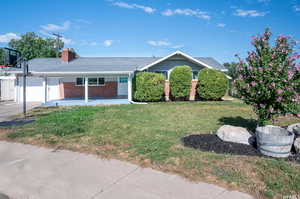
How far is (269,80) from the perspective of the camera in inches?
199

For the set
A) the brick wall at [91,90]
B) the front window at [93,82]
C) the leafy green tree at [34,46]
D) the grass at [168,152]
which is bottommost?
the grass at [168,152]

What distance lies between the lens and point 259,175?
3.42 metres

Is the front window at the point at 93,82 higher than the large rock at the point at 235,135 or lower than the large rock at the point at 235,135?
higher

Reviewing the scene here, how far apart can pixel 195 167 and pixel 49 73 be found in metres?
13.5

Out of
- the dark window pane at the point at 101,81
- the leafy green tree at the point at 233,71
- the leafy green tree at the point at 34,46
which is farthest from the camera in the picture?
the leafy green tree at the point at 34,46

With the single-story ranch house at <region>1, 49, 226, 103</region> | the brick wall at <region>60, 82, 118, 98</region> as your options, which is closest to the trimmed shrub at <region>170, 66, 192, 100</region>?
the single-story ranch house at <region>1, 49, 226, 103</region>

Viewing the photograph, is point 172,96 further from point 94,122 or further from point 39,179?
point 39,179

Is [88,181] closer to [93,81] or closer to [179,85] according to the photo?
[179,85]

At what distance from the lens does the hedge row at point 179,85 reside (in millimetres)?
15172

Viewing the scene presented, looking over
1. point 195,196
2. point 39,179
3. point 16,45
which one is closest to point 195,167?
point 195,196

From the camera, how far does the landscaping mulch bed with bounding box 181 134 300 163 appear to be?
437 cm

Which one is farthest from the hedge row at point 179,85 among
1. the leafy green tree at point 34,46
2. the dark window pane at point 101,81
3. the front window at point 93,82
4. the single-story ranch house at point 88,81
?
the leafy green tree at point 34,46

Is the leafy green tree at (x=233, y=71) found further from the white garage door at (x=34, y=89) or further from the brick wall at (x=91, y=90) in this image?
the white garage door at (x=34, y=89)

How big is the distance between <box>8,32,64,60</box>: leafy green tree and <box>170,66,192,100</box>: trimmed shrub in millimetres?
26984
